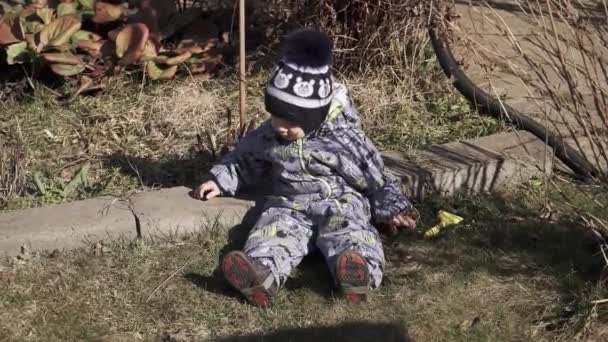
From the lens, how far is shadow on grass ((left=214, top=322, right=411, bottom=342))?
3.48 metres

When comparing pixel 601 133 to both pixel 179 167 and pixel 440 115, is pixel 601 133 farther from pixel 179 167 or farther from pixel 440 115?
pixel 179 167

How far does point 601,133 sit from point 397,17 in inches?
65.9

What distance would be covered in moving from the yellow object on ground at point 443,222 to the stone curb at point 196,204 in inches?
8.8

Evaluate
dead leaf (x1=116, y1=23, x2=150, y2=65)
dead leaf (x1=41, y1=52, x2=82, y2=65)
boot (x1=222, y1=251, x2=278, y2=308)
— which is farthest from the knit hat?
dead leaf (x1=41, y1=52, x2=82, y2=65)

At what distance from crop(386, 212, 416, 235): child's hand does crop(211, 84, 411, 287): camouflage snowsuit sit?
0.13ft

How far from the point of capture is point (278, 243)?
12.7 feet

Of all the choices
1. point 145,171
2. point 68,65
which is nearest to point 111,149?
point 145,171

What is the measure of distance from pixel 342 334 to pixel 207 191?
3.42 ft

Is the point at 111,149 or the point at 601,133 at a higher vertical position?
the point at 601,133

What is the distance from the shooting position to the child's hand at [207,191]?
4.20 metres

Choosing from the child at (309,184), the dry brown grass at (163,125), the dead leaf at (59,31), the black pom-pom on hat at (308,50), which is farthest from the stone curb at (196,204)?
the dead leaf at (59,31)

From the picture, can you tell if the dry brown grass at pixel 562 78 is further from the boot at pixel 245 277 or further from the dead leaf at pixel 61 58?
the dead leaf at pixel 61 58

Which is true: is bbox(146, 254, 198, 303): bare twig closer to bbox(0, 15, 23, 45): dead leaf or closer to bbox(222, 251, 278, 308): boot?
bbox(222, 251, 278, 308): boot

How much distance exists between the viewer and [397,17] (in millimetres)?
5191
